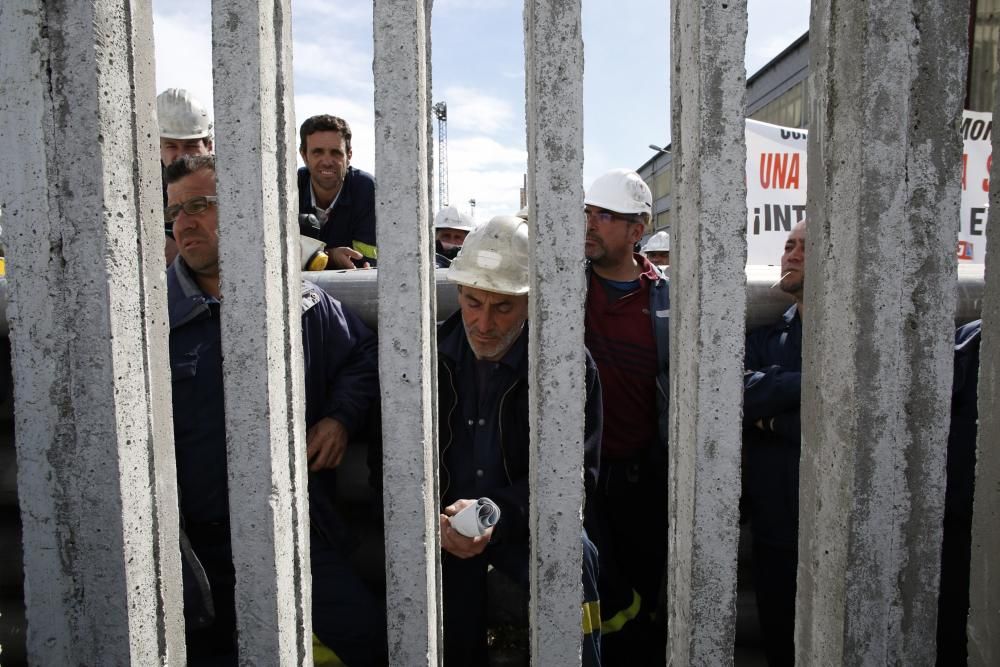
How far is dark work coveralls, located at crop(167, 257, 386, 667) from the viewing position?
2137mm

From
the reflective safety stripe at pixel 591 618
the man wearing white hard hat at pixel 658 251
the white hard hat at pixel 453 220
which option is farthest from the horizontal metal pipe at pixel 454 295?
the man wearing white hard hat at pixel 658 251

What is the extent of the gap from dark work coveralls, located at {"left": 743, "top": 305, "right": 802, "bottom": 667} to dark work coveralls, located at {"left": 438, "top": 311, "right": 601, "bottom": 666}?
0.81 meters

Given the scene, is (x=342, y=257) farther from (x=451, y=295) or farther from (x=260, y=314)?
(x=260, y=314)

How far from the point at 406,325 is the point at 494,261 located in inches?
49.6

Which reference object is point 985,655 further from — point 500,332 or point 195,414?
point 195,414

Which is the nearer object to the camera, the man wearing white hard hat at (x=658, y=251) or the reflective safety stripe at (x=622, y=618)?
the reflective safety stripe at (x=622, y=618)

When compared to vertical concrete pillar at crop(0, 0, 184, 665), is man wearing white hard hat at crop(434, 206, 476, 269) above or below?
above

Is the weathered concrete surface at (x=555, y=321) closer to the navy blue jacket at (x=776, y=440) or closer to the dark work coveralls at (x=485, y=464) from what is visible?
the dark work coveralls at (x=485, y=464)

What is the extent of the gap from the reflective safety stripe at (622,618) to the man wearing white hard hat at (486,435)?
0.52m

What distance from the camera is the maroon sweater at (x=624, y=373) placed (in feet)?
9.73

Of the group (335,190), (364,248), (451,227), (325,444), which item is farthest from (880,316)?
(451,227)

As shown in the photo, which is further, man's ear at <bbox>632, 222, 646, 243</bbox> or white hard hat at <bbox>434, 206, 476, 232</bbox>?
white hard hat at <bbox>434, 206, 476, 232</bbox>

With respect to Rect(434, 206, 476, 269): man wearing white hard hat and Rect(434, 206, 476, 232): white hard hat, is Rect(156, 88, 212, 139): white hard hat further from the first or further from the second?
Rect(434, 206, 476, 232): white hard hat

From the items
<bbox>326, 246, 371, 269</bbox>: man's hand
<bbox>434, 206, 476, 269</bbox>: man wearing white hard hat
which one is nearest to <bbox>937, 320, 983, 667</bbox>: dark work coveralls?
<bbox>326, 246, 371, 269</bbox>: man's hand
